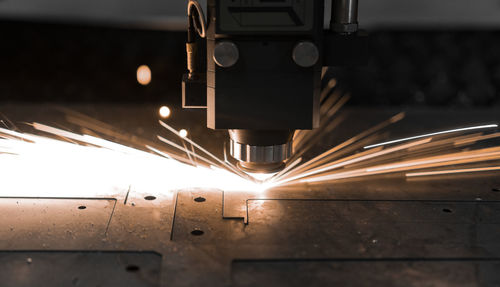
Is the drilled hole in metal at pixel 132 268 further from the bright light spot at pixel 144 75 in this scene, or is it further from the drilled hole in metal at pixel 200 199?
the bright light spot at pixel 144 75

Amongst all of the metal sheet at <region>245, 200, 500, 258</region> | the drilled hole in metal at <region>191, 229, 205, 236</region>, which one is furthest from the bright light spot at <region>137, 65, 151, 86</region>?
the drilled hole in metal at <region>191, 229, 205, 236</region>

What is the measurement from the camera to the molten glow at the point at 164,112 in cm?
224

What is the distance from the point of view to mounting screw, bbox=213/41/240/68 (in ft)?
3.84

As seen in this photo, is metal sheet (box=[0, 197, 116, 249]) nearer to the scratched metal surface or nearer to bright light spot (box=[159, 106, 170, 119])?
the scratched metal surface

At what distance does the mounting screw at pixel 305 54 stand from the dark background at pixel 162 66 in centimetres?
149

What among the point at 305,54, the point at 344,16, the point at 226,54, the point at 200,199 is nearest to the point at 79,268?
the point at 200,199

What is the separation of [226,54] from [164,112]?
47.4 inches

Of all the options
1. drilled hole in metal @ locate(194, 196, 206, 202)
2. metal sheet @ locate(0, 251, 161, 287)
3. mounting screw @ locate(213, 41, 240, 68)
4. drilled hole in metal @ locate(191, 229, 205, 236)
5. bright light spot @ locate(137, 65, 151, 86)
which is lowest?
metal sheet @ locate(0, 251, 161, 287)

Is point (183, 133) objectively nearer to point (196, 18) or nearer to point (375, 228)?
point (196, 18)

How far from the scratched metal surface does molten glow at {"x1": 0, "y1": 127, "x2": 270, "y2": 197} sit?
0.06m

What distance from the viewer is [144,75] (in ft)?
8.80

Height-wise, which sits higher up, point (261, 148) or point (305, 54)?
point (305, 54)

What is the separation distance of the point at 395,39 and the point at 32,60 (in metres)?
1.71

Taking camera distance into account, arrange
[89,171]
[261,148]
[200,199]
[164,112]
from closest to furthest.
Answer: [261,148], [200,199], [89,171], [164,112]
